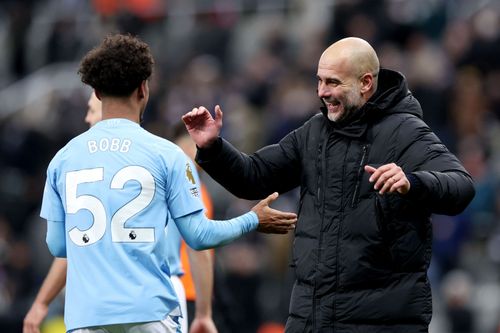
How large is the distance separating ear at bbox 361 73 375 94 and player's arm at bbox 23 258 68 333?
6.60 ft

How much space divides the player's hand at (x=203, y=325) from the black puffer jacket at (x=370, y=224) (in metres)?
1.44

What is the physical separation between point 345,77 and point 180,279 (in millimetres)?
2013

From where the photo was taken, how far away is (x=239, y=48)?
18312mm

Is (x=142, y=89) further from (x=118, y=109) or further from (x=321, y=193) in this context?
(x=321, y=193)

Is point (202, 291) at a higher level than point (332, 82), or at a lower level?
lower

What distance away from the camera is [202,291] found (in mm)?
7891

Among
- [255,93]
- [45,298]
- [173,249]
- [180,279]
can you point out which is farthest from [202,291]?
[255,93]

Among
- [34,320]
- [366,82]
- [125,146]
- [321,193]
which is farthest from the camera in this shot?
[34,320]

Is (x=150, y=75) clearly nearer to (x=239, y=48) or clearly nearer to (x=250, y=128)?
(x=250, y=128)

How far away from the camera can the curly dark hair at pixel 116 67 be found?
605cm

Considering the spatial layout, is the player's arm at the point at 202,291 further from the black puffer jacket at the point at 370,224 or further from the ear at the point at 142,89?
the ear at the point at 142,89

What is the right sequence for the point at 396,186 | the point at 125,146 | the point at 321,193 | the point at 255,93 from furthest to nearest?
the point at 255,93 → the point at 321,193 → the point at 125,146 → the point at 396,186

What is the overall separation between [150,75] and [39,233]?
34.2 feet

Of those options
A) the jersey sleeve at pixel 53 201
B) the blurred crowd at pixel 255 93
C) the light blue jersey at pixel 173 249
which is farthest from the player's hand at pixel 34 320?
the blurred crowd at pixel 255 93
